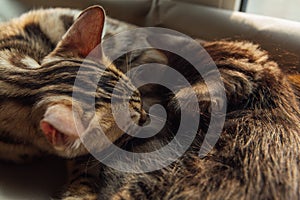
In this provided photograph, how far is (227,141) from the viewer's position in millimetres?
982

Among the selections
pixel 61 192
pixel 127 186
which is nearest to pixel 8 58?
pixel 61 192

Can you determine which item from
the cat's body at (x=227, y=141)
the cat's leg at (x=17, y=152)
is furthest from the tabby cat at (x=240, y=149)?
the cat's leg at (x=17, y=152)

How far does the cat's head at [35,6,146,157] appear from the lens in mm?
956

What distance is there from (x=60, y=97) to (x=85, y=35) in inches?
8.9

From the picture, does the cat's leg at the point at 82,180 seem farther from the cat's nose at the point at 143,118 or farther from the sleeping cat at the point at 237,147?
the cat's nose at the point at 143,118

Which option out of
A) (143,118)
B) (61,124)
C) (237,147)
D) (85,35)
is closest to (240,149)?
(237,147)

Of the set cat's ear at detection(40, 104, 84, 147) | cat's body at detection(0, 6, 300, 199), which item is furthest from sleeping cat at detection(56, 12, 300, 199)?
cat's ear at detection(40, 104, 84, 147)

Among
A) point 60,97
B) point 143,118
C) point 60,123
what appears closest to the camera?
point 60,123

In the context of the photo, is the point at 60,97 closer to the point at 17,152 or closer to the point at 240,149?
the point at 17,152

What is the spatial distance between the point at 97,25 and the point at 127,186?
17.5 inches

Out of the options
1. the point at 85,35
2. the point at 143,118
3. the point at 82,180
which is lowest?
the point at 82,180

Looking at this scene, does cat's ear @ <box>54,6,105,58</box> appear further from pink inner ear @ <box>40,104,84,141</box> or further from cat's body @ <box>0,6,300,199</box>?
pink inner ear @ <box>40,104,84,141</box>

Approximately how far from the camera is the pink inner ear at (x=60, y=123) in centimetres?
92

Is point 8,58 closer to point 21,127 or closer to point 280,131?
point 21,127
